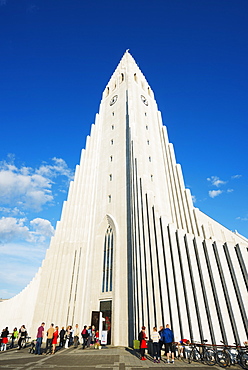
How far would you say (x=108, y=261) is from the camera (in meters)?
24.9

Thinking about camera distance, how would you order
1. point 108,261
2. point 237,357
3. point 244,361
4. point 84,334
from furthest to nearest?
point 108,261 < point 84,334 < point 237,357 < point 244,361

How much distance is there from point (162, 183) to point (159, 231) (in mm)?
10827

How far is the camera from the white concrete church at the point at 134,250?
15883 millimetres

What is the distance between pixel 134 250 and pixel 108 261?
4.22 m

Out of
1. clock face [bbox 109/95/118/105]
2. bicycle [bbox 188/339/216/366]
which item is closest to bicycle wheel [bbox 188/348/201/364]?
bicycle [bbox 188/339/216/366]

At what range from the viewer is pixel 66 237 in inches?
1137

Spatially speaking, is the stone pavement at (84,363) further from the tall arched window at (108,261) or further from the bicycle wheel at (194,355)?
the tall arched window at (108,261)

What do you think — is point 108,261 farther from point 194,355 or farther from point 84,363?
point 84,363

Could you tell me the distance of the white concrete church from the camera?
A: 15.9 metres

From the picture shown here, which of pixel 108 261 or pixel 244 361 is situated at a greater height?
pixel 108 261

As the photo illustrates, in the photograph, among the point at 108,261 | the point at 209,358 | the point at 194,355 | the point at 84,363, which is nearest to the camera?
the point at 84,363

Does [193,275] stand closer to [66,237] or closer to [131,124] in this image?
[66,237]

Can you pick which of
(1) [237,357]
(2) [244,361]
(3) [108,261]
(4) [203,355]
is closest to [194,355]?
(4) [203,355]

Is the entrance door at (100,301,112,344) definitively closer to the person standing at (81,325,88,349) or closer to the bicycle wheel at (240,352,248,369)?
the person standing at (81,325,88,349)
